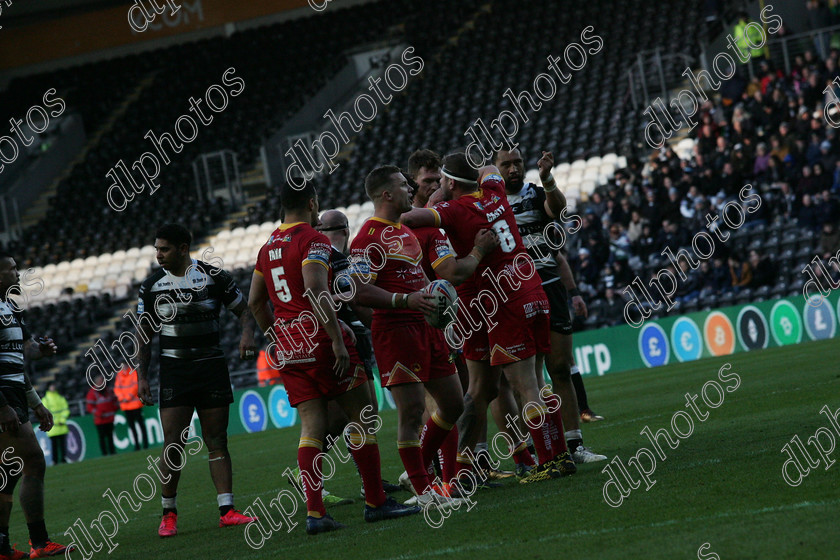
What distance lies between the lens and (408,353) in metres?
6.71

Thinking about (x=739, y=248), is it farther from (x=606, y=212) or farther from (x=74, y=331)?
(x=74, y=331)

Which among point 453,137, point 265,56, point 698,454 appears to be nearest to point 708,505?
point 698,454

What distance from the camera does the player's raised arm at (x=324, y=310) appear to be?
6434mm

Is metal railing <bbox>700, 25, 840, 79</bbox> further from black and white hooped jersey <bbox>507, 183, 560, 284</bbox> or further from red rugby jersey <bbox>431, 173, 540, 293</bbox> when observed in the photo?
red rugby jersey <bbox>431, 173, 540, 293</bbox>

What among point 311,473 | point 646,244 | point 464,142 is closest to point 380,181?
Answer: point 311,473

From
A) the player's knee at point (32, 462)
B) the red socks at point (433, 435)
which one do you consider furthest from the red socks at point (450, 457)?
the player's knee at point (32, 462)

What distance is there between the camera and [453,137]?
30.8 m

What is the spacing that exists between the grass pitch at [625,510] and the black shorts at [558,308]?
1108 millimetres

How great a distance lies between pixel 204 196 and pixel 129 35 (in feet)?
39.3

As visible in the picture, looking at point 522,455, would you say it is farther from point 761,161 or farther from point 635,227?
point 761,161

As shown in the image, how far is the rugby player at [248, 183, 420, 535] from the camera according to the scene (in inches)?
259

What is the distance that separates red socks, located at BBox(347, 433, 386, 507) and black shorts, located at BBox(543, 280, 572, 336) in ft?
7.56

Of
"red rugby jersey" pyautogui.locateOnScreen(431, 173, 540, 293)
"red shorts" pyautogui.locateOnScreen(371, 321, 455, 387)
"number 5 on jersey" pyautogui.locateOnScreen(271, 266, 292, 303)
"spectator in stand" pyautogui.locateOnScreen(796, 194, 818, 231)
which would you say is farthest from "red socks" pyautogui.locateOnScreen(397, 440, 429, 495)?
"spectator in stand" pyautogui.locateOnScreen(796, 194, 818, 231)

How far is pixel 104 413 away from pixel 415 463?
1722 centimetres
